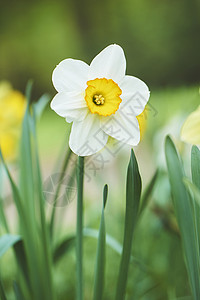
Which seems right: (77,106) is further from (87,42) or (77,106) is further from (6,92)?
(87,42)

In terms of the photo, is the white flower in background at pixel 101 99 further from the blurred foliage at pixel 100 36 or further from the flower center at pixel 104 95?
the blurred foliage at pixel 100 36

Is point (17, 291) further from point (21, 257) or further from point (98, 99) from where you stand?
point (98, 99)

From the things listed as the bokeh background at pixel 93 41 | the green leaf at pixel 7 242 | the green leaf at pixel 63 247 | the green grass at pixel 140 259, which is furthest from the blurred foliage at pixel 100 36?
the green leaf at pixel 7 242

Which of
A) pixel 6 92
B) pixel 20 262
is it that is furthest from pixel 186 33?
pixel 20 262

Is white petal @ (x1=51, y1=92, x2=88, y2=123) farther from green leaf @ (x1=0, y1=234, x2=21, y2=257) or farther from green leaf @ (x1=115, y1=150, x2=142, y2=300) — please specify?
green leaf @ (x1=0, y1=234, x2=21, y2=257)

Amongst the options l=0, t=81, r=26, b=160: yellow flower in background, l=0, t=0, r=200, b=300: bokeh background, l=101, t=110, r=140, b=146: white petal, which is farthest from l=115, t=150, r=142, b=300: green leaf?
l=0, t=0, r=200, b=300: bokeh background

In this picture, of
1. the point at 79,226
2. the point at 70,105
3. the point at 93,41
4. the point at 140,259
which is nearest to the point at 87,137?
the point at 70,105
